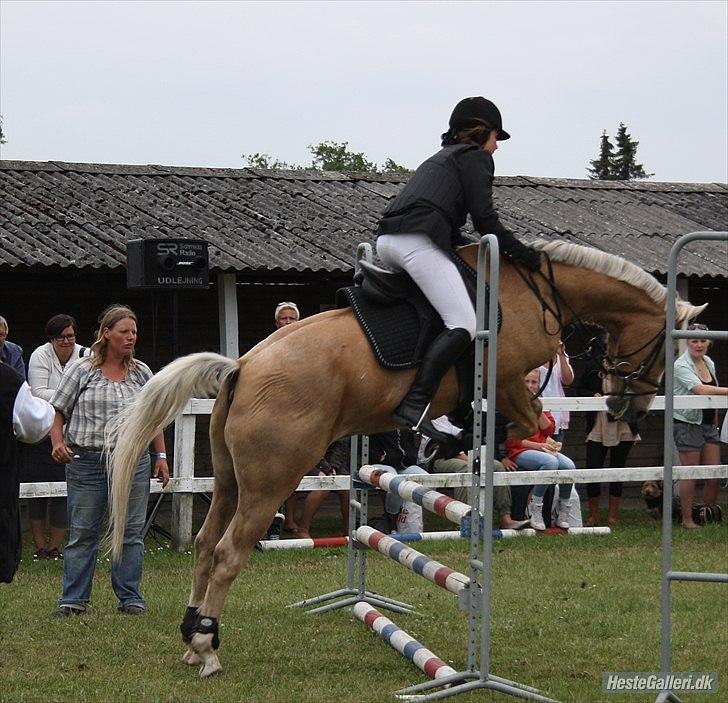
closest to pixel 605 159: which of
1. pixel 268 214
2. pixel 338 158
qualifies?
pixel 338 158

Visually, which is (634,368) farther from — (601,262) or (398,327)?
(398,327)

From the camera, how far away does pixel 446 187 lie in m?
6.43

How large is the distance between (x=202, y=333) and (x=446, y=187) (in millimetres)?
9101

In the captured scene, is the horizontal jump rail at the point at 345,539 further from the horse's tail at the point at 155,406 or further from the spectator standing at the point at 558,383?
the horse's tail at the point at 155,406

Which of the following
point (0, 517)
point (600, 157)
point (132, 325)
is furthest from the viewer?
point (600, 157)

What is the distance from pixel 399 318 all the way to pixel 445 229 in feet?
1.73

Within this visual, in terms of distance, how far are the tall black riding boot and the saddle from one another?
0.09 m

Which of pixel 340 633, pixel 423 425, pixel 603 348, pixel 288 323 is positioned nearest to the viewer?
pixel 423 425

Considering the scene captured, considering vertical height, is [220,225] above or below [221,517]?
above

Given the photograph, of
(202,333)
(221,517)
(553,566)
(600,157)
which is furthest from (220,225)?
(600,157)

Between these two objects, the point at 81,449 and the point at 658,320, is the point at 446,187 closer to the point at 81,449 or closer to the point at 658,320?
the point at 658,320

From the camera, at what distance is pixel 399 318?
21.2 ft

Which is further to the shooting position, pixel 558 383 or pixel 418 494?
pixel 558 383

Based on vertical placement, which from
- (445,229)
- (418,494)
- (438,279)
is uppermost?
(445,229)
